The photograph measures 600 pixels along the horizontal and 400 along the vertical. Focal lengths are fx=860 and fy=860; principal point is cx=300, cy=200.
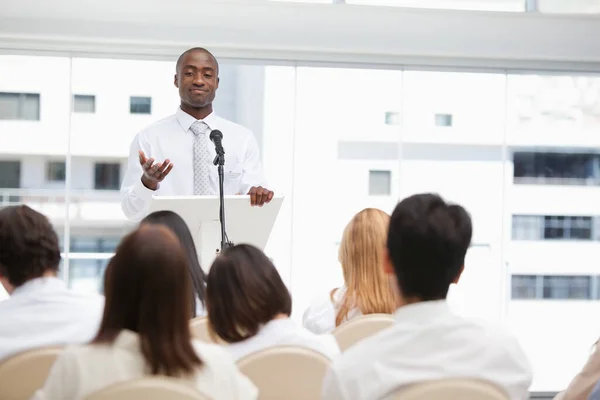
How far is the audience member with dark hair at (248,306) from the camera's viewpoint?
89.6 inches

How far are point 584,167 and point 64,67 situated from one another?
164 inches

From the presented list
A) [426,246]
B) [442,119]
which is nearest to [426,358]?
[426,246]

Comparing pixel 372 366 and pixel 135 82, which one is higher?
pixel 135 82

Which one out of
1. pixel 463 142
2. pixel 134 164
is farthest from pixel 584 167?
pixel 134 164

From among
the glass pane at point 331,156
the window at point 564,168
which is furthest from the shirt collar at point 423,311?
the window at point 564,168

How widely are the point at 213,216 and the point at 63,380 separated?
1950 mm

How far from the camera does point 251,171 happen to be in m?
4.44

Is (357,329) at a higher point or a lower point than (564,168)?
lower

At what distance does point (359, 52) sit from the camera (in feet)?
21.2

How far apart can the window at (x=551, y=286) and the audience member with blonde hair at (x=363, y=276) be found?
402 cm

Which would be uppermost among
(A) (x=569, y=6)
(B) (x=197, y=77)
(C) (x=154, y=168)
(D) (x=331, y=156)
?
(A) (x=569, y=6)

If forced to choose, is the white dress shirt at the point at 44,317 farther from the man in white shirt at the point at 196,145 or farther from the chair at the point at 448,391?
the man in white shirt at the point at 196,145

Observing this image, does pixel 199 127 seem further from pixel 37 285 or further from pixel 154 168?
pixel 37 285

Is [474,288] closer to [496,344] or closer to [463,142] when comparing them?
[463,142]
